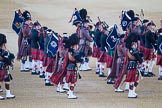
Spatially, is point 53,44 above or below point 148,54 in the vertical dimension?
above

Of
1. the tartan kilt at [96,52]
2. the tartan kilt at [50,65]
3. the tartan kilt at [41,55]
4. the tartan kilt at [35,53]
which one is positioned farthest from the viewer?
the tartan kilt at [96,52]

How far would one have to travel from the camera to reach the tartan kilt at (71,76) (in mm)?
12391

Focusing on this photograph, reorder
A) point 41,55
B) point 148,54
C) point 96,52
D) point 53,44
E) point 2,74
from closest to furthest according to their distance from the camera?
point 2,74, point 53,44, point 41,55, point 148,54, point 96,52

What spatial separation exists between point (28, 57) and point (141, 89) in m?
4.72

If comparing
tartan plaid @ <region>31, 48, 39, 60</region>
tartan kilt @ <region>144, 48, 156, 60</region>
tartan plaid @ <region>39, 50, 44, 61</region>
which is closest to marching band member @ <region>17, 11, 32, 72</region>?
tartan plaid @ <region>31, 48, 39, 60</region>

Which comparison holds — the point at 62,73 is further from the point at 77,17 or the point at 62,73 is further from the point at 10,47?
the point at 10,47

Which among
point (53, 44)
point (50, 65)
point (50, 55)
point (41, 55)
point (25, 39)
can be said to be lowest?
point (50, 65)

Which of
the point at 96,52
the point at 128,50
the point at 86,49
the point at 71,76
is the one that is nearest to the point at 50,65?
the point at 71,76

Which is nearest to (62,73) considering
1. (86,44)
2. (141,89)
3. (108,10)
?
(141,89)

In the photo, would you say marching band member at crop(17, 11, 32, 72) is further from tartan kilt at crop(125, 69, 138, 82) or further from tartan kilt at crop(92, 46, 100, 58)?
tartan kilt at crop(125, 69, 138, 82)

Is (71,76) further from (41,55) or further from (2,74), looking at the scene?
(41,55)

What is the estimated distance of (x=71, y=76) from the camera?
12414 millimetres

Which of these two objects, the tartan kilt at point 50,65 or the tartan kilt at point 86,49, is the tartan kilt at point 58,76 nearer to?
the tartan kilt at point 50,65

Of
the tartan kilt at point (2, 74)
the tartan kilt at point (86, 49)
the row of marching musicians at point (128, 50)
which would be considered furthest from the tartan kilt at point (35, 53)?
the tartan kilt at point (2, 74)
